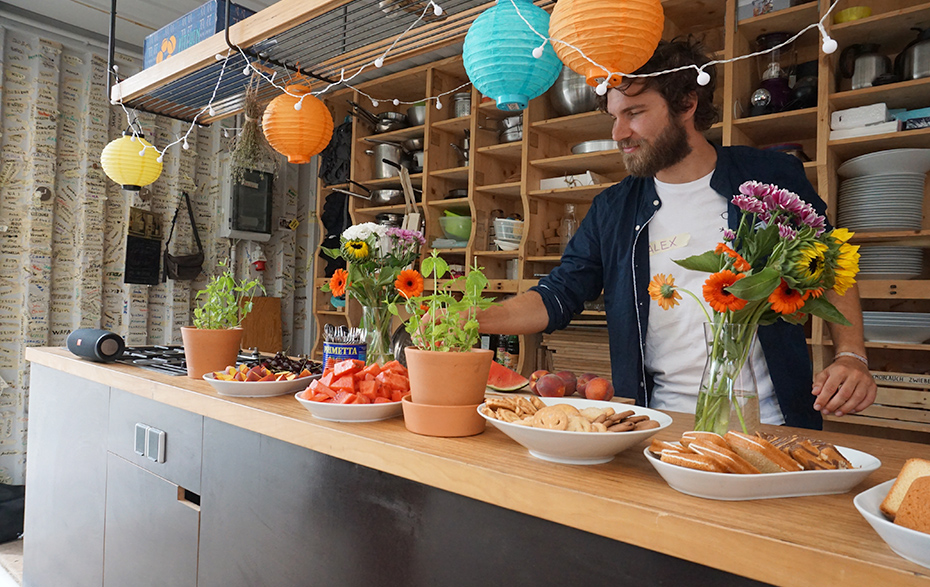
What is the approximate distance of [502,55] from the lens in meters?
1.66

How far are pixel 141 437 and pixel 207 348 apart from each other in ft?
1.09

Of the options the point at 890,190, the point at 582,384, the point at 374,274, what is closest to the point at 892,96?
the point at 890,190

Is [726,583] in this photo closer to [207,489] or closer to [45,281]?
[207,489]

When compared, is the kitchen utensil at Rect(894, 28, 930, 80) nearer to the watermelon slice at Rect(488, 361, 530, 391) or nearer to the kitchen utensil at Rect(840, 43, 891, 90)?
the kitchen utensil at Rect(840, 43, 891, 90)

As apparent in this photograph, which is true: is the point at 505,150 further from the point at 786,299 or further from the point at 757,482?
the point at 757,482

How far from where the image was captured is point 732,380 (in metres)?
0.94

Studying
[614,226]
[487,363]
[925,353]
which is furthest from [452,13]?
[925,353]

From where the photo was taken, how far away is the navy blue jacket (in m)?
1.63

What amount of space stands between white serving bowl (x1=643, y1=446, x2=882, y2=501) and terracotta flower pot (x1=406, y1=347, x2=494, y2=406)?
349 mm

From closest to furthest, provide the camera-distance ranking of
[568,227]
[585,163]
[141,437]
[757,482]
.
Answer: [757,482] → [141,437] → [585,163] → [568,227]

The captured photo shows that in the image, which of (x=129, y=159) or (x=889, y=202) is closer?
(x=889, y=202)

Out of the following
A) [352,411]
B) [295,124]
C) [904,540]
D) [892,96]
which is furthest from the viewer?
[892,96]

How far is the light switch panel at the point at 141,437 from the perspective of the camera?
170 cm

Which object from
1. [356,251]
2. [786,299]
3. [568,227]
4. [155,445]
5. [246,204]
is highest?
[246,204]
